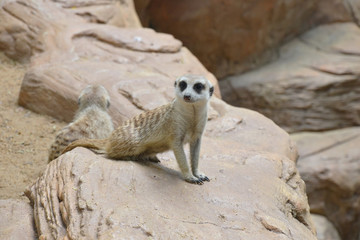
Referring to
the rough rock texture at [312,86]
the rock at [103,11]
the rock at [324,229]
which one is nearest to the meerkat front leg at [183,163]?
the rock at [103,11]

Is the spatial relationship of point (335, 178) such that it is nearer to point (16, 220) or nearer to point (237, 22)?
point (237, 22)

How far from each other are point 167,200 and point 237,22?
6.62 metres

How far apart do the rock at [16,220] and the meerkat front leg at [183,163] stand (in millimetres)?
1039

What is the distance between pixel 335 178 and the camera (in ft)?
24.2

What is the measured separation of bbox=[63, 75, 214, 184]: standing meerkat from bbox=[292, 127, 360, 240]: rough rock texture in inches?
184

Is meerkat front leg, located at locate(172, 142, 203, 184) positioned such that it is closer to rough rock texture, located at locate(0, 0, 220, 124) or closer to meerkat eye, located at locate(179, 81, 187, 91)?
meerkat eye, located at locate(179, 81, 187, 91)

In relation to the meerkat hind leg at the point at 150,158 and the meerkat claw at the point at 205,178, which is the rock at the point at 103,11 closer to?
the meerkat hind leg at the point at 150,158

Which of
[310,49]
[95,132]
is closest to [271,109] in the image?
[310,49]

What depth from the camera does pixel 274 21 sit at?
9.02 m

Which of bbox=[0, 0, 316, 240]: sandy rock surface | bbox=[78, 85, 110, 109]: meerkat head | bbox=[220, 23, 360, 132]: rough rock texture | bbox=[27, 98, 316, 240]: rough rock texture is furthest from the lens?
bbox=[220, 23, 360, 132]: rough rock texture

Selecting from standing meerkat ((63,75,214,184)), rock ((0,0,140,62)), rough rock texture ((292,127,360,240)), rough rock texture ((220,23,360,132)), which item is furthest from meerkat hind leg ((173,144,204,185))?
rough rock texture ((220,23,360,132))

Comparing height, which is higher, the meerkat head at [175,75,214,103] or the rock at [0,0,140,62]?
the meerkat head at [175,75,214,103]

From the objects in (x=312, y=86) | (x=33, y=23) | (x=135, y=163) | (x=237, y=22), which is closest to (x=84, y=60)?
(x=33, y=23)

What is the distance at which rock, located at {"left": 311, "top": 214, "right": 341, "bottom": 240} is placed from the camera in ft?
24.0
